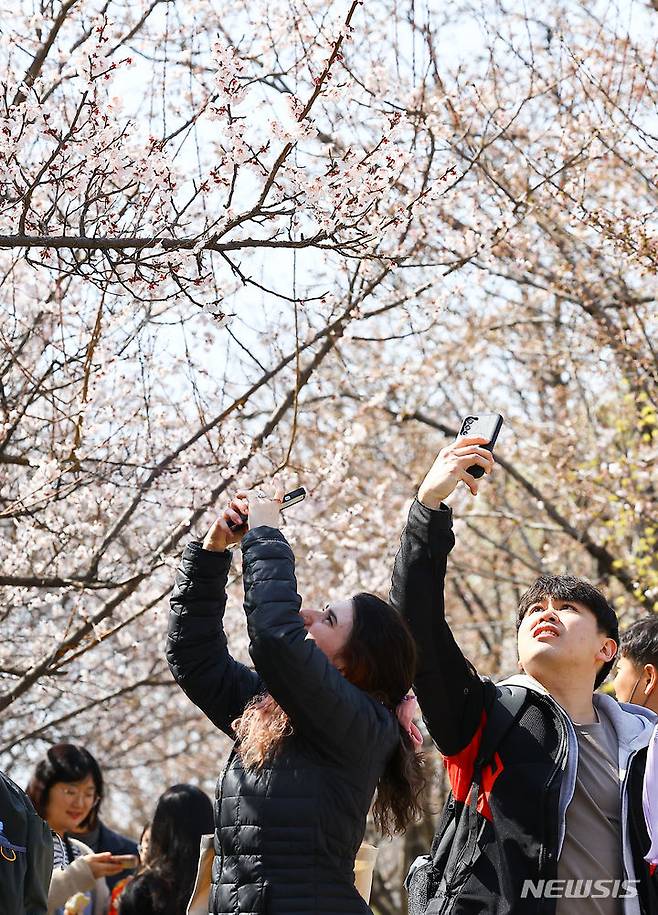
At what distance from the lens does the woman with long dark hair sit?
89.4 inches

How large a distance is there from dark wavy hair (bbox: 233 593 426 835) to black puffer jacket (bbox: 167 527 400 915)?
0.25ft

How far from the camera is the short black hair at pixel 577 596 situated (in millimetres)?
3070

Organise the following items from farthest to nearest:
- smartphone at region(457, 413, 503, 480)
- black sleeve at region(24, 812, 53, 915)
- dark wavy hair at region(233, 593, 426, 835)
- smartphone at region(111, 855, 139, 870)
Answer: smartphone at region(111, 855, 139, 870) < black sleeve at region(24, 812, 53, 915) < smartphone at region(457, 413, 503, 480) < dark wavy hair at region(233, 593, 426, 835)

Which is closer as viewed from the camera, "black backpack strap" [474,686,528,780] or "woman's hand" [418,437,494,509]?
"woman's hand" [418,437,494,509]

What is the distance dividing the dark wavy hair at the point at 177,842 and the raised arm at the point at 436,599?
4.30 feet

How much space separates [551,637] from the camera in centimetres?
298

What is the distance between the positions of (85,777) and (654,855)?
262 centimetres

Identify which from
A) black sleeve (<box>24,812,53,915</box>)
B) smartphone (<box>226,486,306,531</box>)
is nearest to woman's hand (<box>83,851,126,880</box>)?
black sleeve (<box>24,812,53,915</box>)

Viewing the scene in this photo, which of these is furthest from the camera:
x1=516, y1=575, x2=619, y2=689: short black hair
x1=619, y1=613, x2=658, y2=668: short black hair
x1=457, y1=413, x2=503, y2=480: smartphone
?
x1=619, y1=613, x2=658, y2=668: short black hair

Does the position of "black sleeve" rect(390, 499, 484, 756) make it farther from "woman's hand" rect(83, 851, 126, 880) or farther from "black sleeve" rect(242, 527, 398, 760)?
"woman's hand" rect(83, 851, 126, 880)

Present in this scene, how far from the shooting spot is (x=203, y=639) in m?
2.78

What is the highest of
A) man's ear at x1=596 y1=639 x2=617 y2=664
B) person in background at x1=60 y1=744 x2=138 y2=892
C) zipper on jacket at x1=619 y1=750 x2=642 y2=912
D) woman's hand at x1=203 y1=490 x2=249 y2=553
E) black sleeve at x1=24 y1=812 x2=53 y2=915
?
woman's hand at x1=203 y1=490 x2=249 y2=553

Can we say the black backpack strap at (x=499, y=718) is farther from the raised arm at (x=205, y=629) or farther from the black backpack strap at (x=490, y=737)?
the raised arm at (x=205, y=629)

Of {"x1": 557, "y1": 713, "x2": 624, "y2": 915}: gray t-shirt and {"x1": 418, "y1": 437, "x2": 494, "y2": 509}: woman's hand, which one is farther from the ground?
{"x1": 418, "y1": 437, "x2": 494, "y2": 509}: woman's hand
